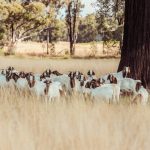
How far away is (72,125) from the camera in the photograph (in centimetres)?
685

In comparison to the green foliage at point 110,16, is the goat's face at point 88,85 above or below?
below

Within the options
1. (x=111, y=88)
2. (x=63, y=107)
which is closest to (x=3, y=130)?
(x=63, y=107)

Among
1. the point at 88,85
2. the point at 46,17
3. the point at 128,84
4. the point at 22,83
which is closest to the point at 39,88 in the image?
the point at 88,85

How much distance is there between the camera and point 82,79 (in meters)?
10.8

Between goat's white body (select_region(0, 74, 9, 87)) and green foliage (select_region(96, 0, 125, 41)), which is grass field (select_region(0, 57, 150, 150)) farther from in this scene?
green foliage (select_region(96, 0, 125, 41))

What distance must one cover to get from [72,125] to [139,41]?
187 inches

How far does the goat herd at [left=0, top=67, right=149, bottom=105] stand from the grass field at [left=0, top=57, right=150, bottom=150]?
12.1 inches

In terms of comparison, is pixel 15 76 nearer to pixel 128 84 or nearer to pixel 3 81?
pixel 3 81

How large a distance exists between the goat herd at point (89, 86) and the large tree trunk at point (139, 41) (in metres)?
0.29

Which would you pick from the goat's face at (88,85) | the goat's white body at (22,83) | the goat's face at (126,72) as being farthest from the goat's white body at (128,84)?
the goat's white body at (22,83)

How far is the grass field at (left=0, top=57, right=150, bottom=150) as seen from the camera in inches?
229

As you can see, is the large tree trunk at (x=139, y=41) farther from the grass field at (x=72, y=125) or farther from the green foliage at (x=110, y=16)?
the green foliage at (x=110, y=16)

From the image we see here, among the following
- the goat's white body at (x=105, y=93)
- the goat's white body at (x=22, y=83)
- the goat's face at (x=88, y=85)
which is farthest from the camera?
the goat's white body at (x=22, y=83)

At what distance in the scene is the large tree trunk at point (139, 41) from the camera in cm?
1095
